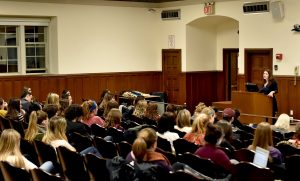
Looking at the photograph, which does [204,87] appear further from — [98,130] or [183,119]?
[98,130]

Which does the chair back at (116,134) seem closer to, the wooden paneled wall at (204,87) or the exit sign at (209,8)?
the exit sign at (209,8)

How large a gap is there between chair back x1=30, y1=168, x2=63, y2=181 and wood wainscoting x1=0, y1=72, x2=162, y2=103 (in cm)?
943

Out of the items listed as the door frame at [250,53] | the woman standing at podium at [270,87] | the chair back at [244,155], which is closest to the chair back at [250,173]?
the chair back at [244,155]

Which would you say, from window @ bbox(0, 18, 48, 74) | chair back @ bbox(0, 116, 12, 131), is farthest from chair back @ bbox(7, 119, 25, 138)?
window @ bbox(0, 18, 48, 74)

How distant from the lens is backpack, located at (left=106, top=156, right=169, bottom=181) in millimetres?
4340

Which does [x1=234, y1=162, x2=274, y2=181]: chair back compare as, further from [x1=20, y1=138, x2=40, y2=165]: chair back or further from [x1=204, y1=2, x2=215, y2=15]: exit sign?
[x1=204, y1=2, x2=215, y2=15]: exit sign

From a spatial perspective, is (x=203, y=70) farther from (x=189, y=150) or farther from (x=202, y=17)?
(x=189, y=150)

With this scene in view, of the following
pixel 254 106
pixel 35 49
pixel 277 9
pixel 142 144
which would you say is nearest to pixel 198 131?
pixel 142 144

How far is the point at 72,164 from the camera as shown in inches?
214

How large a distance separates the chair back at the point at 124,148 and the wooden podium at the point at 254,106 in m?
5.85

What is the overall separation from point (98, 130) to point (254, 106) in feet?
18.2

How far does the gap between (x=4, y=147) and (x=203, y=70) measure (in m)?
11.7

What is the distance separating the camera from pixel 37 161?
623 centimetres

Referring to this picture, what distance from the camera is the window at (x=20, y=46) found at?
14.0 metres
